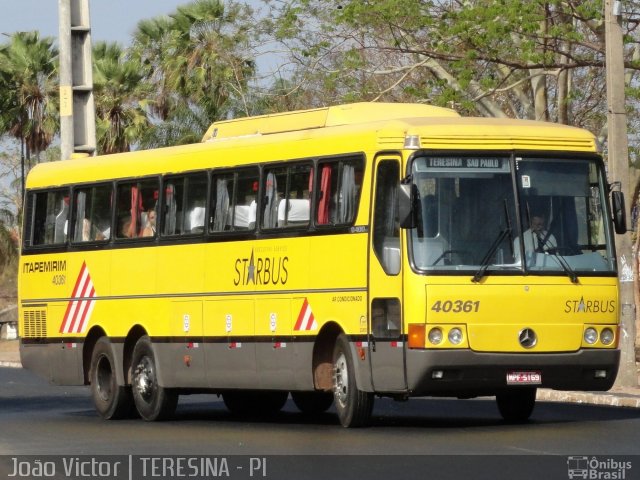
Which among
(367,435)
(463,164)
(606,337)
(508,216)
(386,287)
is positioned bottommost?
(367,435)

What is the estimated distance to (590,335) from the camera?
17.0 m

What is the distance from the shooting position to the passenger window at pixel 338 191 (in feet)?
57.5

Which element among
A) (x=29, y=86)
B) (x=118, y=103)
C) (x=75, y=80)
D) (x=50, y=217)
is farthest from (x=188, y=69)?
(x=50, y=217)

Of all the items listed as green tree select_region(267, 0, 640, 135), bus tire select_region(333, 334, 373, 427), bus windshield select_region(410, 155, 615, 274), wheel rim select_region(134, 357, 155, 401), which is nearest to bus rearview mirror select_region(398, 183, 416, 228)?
bus windshield select_region(410, 155, 615, 274)

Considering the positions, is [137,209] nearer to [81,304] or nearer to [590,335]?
[81,304]

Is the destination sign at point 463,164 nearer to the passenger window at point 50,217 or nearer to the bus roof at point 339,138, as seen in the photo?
the bus roof at point 339,138

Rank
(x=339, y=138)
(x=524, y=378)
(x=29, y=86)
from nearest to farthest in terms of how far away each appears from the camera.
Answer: (x=524, y=378) → (x=339, y=138) → (x=29, y=86)

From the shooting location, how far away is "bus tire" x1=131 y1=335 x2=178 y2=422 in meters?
20.5

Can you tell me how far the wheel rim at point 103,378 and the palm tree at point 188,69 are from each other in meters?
22.9

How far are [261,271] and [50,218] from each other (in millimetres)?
5241

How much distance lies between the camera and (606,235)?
17328mm

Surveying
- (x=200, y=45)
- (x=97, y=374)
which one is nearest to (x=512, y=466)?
(x=97, y=374)

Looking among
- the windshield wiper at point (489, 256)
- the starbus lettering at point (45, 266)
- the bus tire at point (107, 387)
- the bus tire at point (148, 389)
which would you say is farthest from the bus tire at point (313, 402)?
the windshield wiper at point (489, 256)

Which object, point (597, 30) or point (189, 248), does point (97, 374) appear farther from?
point (597, 30)
